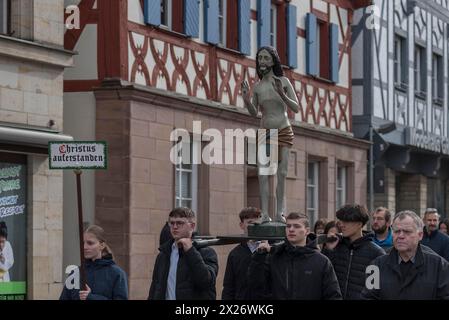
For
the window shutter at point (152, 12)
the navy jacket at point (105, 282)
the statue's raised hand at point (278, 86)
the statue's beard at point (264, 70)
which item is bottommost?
the navy jacket at point (105, 282)

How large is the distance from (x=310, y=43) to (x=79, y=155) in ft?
51.8

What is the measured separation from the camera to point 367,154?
30.1 metres

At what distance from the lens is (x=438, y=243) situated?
15.4 m

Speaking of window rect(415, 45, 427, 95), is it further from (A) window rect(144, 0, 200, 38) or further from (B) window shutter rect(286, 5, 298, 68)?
(A) window rect(144, 0, 200, 38)

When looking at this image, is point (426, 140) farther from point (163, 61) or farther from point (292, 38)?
point (163, 61)

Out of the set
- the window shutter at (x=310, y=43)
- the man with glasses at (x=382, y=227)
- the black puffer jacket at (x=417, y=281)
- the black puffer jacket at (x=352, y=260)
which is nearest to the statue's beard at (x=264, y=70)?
the man with glasses at (x=382, y=227)

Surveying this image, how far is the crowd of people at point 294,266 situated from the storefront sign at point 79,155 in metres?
0.87

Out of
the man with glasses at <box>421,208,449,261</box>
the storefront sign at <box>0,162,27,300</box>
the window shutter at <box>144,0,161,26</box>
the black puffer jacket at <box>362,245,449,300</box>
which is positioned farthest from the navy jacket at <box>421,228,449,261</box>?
the black puffer jacket at <box>362,245,449,300</box>

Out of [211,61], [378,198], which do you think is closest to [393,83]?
[378,198]

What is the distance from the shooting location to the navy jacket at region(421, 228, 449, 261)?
50.2 ft

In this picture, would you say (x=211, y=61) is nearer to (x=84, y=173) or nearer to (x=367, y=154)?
(x=84, y=173)

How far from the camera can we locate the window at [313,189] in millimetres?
27453

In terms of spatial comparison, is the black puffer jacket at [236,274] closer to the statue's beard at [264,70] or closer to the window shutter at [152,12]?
the statue's beard at [264,70]
